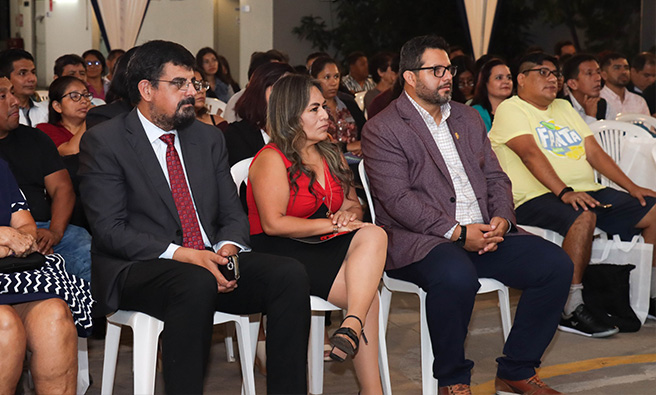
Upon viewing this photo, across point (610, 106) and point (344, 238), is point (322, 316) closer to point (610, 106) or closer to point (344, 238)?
point (344, 238)

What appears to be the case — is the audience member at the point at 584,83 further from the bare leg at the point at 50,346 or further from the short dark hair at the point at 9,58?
the bare leg at the point at 50,346

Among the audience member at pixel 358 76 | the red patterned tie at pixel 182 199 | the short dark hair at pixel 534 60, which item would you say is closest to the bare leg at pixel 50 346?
the red patterned tie at pixel 182 199

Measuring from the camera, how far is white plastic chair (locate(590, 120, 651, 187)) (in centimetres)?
473

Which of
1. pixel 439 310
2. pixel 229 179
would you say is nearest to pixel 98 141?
pixel 229 179

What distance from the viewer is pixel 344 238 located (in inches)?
123

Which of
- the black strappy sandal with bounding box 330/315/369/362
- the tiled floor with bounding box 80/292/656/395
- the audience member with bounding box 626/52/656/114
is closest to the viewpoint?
the black strappy sandal with bounding box 330/315/369/362

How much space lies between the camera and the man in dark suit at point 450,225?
3.07 metres

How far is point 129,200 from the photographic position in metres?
2.88

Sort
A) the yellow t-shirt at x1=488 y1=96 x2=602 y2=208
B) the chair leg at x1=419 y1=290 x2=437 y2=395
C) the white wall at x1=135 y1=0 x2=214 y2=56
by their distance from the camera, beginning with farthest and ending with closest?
the white wall at x1=135 y1=0 x2=214 y2=56 → the yellow t-shirt at x1=488 y1=96 x2=602 y2=208 → the chair leg at x1=419 y1=290 x2=437 y2=395

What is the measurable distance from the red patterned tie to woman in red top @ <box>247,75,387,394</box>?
1.02 ft

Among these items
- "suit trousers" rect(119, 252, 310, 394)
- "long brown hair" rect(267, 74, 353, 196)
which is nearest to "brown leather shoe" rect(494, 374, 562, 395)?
"suit trousers" rect(119, 252, 310, 394)

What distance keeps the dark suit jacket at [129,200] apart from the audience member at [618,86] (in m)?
4.26

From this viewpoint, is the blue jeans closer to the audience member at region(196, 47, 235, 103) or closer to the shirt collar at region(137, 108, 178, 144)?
the shirt collar at region(137, 108, 178, 144)

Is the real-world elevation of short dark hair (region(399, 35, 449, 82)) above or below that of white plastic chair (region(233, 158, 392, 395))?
above
